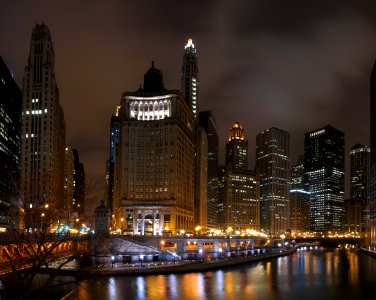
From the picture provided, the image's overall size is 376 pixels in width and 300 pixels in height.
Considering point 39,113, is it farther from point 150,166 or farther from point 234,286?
point 234,286

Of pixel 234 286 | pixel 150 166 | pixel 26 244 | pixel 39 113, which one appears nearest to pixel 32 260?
pixel 26 244

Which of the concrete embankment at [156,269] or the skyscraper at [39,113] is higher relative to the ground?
the skyscraper at [39,113]

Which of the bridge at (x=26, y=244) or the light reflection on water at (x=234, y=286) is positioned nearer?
the bridge at (x=26, y=244)

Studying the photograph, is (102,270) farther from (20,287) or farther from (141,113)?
(141,113)

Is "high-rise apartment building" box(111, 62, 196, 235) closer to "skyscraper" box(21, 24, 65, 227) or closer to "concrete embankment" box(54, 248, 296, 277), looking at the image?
"skyscraper" box(21, 24, 65, 227)

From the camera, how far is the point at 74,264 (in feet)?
352

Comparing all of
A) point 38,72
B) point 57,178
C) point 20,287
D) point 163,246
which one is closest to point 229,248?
point 163,246

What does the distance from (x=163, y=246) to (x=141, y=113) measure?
70537 mm

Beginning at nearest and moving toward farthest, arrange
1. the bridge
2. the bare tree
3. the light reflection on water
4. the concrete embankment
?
1. the bare tree
2. the bridge
3. the light reflection on water
4. the concrete embankment

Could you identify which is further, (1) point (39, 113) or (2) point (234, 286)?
(1) point (39, 113)

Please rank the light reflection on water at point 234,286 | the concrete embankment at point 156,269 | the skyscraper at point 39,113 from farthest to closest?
the skyscraper at point 39,113
the concrete embankment at point 156,269
the light reflection on water at point 234,286

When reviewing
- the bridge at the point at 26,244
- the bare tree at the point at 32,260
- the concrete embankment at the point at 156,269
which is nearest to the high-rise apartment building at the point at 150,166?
the concrete embankment at the point at 156,269

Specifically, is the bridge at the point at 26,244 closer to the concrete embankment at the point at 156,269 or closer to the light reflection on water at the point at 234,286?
the concrete embankment at the point at 156,269

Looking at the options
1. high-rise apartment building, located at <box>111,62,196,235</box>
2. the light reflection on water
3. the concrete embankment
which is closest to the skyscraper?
high-rise apartment building, located at <box>111,62,196,235</box>
